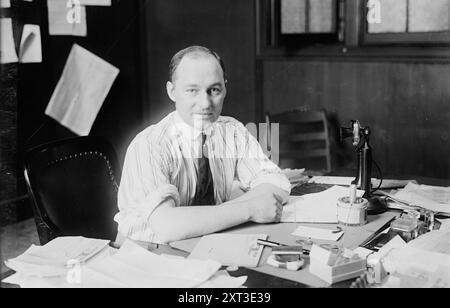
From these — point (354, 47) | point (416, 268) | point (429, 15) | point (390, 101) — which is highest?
point (429, 15)

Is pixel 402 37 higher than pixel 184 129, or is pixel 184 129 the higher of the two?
pixel 402 37

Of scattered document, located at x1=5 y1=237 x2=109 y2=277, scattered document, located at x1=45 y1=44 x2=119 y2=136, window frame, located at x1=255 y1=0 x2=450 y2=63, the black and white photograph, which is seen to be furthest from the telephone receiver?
scattered document, located at x1=45 y1=44 x2=119 y2=136

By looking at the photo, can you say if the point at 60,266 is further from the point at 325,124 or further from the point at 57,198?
the point at 325,124

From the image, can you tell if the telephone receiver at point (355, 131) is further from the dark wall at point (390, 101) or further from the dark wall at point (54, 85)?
the dark wall at point (54, 85)

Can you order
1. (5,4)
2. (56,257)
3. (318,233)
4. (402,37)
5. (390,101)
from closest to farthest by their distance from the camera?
(56,257) → (318,233) → (5,4) → (402,37) → (390,101)

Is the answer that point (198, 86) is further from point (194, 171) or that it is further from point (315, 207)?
point (315, 207)

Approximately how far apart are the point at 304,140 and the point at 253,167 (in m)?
1.53

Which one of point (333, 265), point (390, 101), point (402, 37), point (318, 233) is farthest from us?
point (390, 101)

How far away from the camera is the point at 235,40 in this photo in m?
3.90

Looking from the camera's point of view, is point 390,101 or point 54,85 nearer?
point 390,101

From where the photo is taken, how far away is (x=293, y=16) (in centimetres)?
368

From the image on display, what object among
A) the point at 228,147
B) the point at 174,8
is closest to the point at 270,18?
the point at 174,8

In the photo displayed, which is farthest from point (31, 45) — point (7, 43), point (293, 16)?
point (293, 16)
